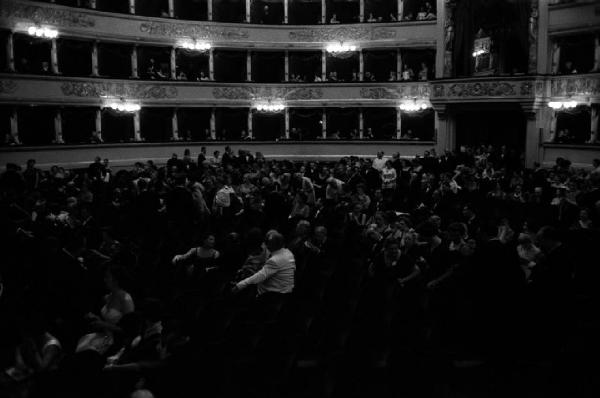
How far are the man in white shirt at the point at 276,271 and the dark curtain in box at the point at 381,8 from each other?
19.5 metres

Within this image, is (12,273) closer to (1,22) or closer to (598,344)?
(598,344)

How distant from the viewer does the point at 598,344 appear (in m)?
4.95

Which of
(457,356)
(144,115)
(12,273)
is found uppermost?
(144,115)

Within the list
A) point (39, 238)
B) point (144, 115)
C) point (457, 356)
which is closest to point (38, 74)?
point (144, 115)

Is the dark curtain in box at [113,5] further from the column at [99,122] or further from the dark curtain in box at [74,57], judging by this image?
the column at [99,122]

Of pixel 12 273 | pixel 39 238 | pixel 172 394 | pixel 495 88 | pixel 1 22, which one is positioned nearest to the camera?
pixel 172 394

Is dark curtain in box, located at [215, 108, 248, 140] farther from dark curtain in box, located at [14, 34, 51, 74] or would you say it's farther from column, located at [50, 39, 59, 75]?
dark curtain in box, located at [14, 34, 51, 74]

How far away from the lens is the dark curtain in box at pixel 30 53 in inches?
711

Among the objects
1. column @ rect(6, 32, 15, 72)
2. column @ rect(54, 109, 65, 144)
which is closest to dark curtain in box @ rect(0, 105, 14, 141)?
column @ rect(6, 32, 15, 72)

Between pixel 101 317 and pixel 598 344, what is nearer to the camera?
pixel 598 344

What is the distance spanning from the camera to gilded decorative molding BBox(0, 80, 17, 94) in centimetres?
1686

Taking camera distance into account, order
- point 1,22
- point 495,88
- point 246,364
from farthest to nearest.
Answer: point 495,88, point 1,22, point 246,364

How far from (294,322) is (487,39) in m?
18.6

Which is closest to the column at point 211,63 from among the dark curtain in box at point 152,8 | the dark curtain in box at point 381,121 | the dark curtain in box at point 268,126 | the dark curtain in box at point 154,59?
the dark curtain in box at point 154,59
